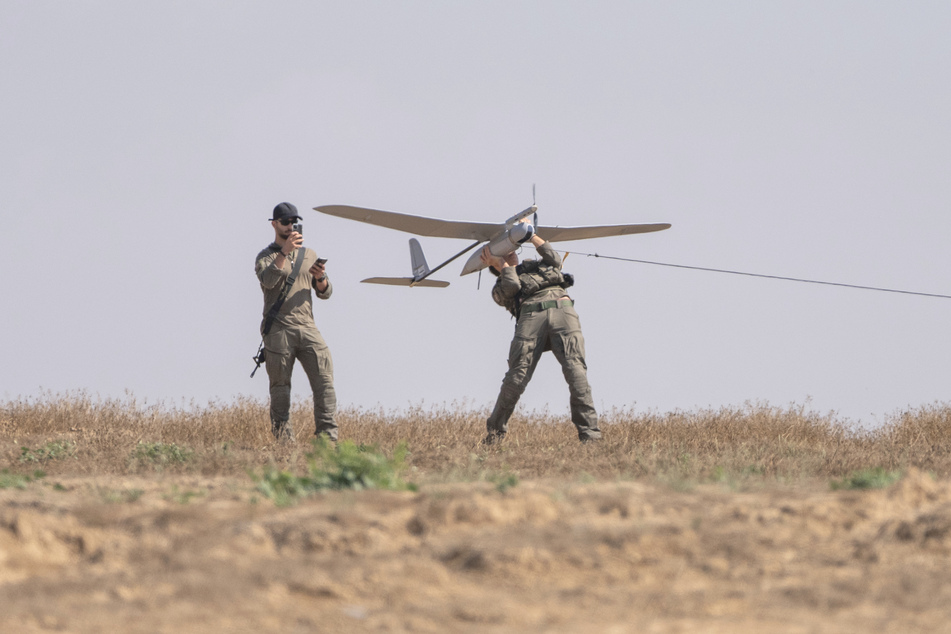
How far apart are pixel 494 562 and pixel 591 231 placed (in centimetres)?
872

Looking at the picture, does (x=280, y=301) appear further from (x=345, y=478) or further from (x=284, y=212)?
(x=345, y=478)

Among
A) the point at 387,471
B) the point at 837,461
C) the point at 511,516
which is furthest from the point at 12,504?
the point at 837,461

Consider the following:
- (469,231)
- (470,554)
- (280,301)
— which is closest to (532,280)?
(469,231)

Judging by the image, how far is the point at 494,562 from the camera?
11.6 ft

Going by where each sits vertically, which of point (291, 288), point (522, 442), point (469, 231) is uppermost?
point (469, 231)

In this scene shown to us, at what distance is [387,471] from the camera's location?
16.3ft

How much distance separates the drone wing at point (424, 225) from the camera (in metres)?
10.9

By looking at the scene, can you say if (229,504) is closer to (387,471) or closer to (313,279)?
(387,471)

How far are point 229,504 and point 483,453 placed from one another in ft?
14.0

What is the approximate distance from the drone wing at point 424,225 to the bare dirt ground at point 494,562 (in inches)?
254

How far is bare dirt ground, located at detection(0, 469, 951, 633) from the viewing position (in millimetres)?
3150

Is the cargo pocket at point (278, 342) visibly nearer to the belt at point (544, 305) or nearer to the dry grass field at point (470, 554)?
the belt at point (544, 305)

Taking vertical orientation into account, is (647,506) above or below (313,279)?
below

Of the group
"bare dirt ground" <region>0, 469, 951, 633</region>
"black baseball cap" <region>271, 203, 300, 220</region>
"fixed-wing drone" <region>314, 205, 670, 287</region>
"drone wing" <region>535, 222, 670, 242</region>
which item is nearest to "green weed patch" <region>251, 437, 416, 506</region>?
"bare dirt ground" <region>0, 469, 951, 633</region>
